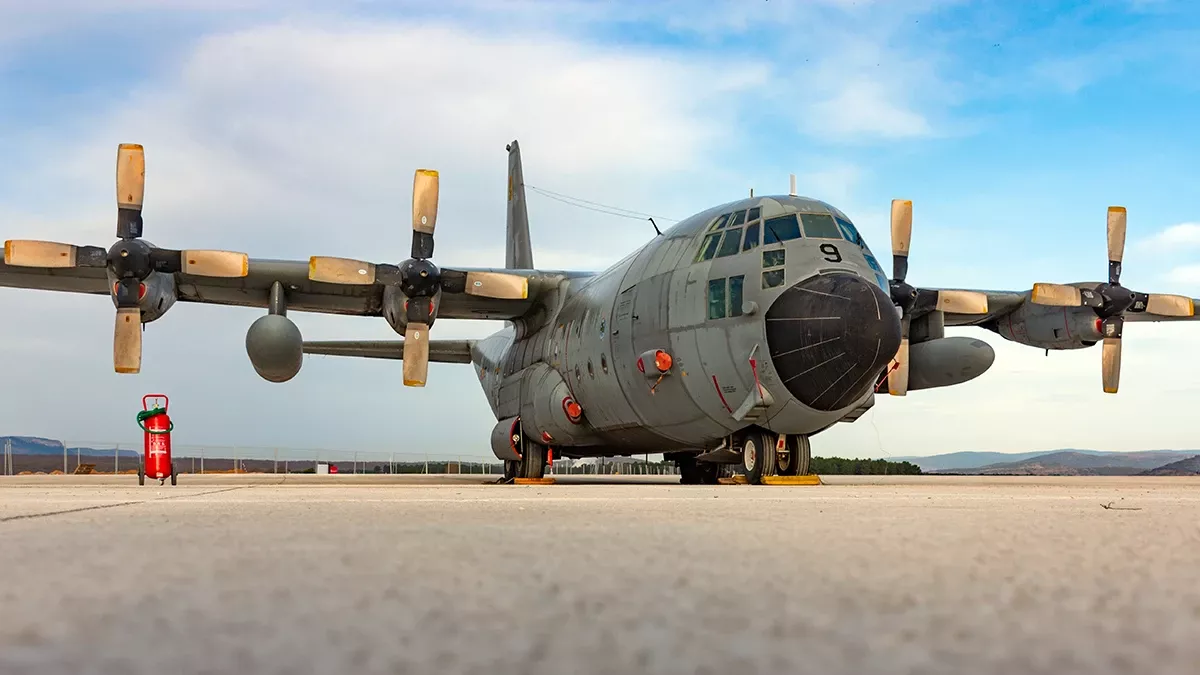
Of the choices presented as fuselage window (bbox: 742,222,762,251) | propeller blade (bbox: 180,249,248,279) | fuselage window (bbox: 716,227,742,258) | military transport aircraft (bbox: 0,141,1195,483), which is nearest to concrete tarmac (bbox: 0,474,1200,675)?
military transport aircraft (bbox: 0,141,1195,483)

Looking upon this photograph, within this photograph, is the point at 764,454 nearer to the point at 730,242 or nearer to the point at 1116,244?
the point at 730,242

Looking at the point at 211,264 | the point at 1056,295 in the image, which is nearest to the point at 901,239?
the point at 1056,295

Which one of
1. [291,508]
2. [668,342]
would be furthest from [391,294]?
[291,508]

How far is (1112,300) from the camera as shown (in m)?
20.2

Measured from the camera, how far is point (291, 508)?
5859 mm

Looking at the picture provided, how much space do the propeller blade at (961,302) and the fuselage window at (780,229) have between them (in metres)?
7.77

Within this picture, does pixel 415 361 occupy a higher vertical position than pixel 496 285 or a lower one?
lower

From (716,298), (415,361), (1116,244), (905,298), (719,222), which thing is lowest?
(415,361)

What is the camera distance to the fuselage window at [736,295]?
1284cm

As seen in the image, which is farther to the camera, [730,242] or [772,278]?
[730,242]

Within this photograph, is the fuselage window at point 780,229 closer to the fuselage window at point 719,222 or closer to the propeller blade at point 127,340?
the fuselage window at point 719,222

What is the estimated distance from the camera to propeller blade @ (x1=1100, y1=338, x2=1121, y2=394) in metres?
20.7

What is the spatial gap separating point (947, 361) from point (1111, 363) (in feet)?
18.0

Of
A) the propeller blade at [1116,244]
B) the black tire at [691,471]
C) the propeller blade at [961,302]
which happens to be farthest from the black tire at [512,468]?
the propeller blade at [1116,244]
